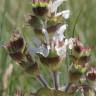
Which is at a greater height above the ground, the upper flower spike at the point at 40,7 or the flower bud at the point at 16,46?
the upper flower spike at the point at 40,7

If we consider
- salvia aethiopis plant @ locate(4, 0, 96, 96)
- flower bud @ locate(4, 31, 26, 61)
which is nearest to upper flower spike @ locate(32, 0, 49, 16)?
salvia aethiopis plant @ locate(4, 0, 96, 96)

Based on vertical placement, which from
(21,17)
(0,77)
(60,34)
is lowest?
(0,77)

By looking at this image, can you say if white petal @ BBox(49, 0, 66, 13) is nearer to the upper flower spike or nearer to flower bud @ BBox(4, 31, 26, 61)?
the upper flower spike

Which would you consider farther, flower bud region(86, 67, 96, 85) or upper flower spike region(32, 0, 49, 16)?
flower bud region(86, 67, 96, 85)

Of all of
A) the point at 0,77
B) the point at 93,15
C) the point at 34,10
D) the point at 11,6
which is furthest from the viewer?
the point at 11,6

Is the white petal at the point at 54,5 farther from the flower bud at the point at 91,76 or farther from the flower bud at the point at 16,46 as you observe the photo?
the flower bud at the point at 91,76

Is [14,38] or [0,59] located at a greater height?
[14,38]

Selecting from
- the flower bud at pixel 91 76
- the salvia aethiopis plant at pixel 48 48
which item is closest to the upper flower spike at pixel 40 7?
the salvia aethiopis plant at pixel 48 48

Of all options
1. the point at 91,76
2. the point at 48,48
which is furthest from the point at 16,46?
the point at 91,76

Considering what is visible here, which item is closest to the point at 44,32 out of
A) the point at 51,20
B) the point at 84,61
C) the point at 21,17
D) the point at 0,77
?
the point at 51,20

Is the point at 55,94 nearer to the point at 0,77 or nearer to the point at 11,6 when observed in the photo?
the point at 0,77

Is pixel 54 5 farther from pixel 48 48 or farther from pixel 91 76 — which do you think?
pixel 91 76
